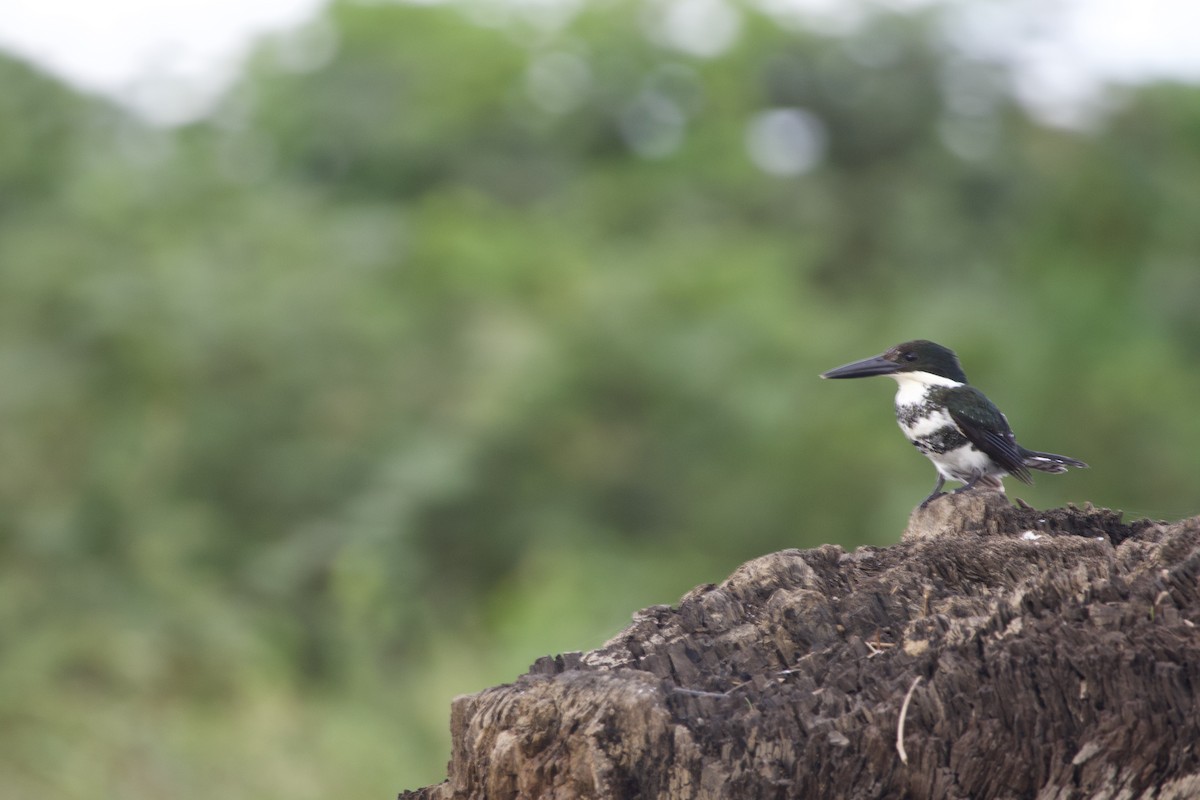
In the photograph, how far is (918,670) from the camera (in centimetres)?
231

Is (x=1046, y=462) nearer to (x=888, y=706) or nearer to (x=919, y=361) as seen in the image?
(x=919, y=361)

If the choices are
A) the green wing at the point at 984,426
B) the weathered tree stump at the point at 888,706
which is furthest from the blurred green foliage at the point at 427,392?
the weathered tree stump at the point at 888,706

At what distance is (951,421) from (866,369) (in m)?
0.28

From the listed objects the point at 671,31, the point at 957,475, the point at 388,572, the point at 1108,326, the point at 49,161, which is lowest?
the point at 957,475

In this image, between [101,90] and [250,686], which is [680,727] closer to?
[250,686]

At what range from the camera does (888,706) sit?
2252mm

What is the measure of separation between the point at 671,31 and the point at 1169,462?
1441cm

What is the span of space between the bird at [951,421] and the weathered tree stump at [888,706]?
56.9 inches

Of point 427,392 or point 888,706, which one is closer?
point 888,706

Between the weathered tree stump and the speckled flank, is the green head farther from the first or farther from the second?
the weathered tree stump

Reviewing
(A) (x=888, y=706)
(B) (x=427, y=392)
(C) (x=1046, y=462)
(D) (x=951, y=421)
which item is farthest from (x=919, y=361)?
(B) (x=427, y=392)

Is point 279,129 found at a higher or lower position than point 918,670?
higher

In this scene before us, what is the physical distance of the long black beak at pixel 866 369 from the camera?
13.0ft

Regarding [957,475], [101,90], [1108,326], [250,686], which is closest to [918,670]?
[957,475]
